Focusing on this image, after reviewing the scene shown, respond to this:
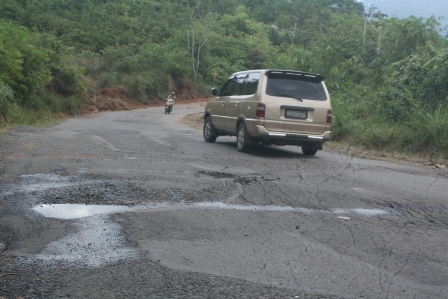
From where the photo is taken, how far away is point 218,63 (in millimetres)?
55500

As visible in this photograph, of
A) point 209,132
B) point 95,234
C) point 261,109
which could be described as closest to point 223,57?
point 209,132

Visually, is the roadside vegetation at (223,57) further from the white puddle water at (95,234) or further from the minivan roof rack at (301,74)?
the white puddle water at (95,234)

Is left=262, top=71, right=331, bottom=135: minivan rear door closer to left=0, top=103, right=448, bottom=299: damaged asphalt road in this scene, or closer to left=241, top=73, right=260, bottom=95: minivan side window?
left=241, top=73, right=260, bottom=95: minivan side window

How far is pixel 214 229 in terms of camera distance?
5.74 meters

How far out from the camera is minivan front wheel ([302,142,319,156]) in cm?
1249

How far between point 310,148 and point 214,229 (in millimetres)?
7205

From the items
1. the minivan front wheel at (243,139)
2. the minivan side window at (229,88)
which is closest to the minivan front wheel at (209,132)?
the minivan side window at (229,88)

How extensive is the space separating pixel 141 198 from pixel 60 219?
4.20 ft

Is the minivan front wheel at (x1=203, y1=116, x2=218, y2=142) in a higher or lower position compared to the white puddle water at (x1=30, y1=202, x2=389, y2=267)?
lower

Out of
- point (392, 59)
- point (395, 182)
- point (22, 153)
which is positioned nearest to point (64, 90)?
point (392, 59)

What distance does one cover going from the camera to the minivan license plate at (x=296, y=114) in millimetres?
11883

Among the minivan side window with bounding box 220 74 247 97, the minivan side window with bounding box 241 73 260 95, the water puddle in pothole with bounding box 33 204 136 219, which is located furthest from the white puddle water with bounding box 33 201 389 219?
the minivan side window with bounding box 220 74 247 97

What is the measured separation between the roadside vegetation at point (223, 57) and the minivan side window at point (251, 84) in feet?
14.1

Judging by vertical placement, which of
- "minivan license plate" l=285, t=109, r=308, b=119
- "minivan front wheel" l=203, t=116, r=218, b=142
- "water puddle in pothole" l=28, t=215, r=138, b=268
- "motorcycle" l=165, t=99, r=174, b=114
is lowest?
"motorcycle" l=165, t=99, r=174, b=114
